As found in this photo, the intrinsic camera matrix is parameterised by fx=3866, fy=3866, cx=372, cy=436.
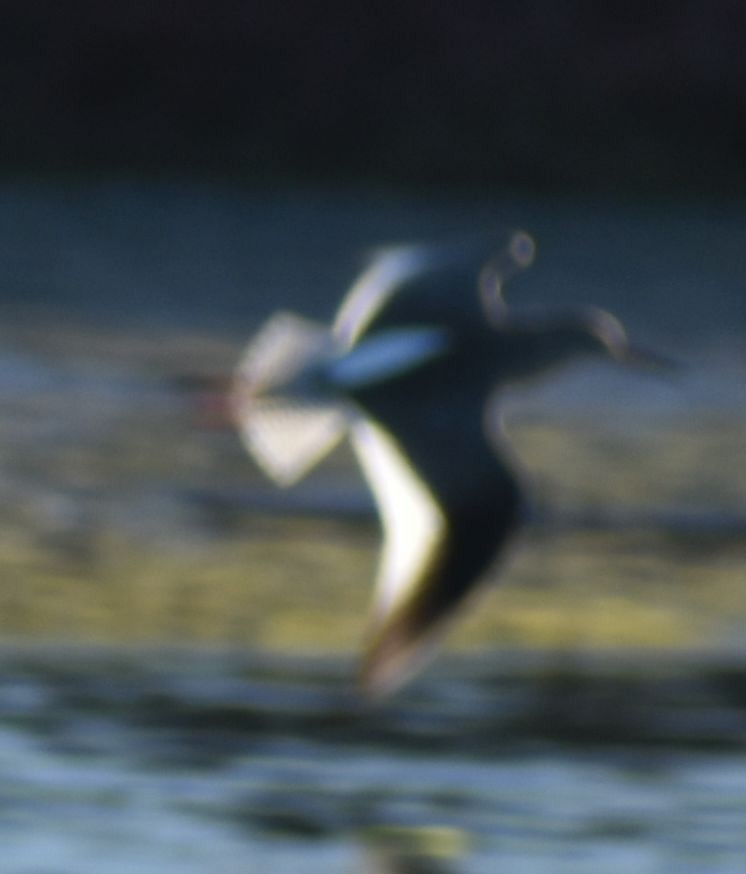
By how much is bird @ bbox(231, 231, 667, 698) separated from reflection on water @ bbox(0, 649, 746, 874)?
251 cm

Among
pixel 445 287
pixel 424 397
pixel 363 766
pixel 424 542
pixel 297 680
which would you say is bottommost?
pixel 424 542

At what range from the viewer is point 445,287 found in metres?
7.68

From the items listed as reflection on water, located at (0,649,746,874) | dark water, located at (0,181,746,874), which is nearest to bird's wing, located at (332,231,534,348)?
dark water, located at (0,181,746,874)

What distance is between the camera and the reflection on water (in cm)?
1014

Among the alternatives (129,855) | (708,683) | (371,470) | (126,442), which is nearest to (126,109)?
(126,442)

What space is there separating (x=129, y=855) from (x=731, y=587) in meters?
4.85

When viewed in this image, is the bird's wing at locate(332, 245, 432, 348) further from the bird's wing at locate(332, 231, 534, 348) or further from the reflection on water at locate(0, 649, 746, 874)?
the reflection on water at locate(0, 649, 746, 874)

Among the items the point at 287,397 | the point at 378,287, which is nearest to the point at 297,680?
the point at 378,287

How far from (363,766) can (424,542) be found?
4180 millimetres

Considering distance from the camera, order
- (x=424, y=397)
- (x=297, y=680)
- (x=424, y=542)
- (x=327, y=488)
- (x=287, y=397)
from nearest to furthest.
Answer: (x=287, y=397) < (x=424, y=542) < (x=424, y=397) < (x=297, y=680) < (x=327, y=488)

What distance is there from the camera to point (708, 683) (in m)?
12.7

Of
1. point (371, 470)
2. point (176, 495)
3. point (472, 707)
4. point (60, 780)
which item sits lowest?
point (371, 470)

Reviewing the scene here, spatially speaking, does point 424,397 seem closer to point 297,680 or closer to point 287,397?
point 287,397

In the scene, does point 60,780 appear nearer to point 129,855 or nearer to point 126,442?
point 129,855
